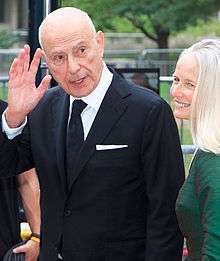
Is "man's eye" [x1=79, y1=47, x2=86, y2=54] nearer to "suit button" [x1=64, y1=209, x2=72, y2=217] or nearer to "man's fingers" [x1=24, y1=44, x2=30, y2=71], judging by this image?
"man's fingers" [x1=24, y1=44, x2=30, y2=71]

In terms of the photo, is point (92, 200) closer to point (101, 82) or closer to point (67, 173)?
point (67, 173)

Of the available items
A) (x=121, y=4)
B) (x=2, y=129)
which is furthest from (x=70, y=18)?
(x=121, y=4)

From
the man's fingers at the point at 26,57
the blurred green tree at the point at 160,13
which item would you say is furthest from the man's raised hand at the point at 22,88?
the blurred green tree at the point at 160,13

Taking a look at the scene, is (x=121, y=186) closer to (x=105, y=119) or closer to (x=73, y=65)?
(x=105, y=119)

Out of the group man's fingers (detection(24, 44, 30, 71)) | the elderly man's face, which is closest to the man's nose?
the elderly man's face

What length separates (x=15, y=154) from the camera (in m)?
3.07

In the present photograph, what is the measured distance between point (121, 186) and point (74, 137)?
0.27 m

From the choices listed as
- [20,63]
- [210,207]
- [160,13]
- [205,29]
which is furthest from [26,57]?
[205,29]

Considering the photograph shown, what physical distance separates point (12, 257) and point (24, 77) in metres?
0.93

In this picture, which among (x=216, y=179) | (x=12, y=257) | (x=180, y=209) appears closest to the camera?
(x=216, y=179)

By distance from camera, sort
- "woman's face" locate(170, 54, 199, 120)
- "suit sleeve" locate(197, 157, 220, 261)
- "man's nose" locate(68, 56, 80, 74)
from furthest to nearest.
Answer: "man's nose" locate(68, 56, 80, 74)
"woman's face" locate(170, 54, 199, 120)
"suit sleeve" locate(197, 157, 220, 261)

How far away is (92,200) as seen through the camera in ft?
9.36

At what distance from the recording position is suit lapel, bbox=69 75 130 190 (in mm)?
2855

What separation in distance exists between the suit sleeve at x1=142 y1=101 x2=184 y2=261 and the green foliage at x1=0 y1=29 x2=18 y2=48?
3686 millimetres
